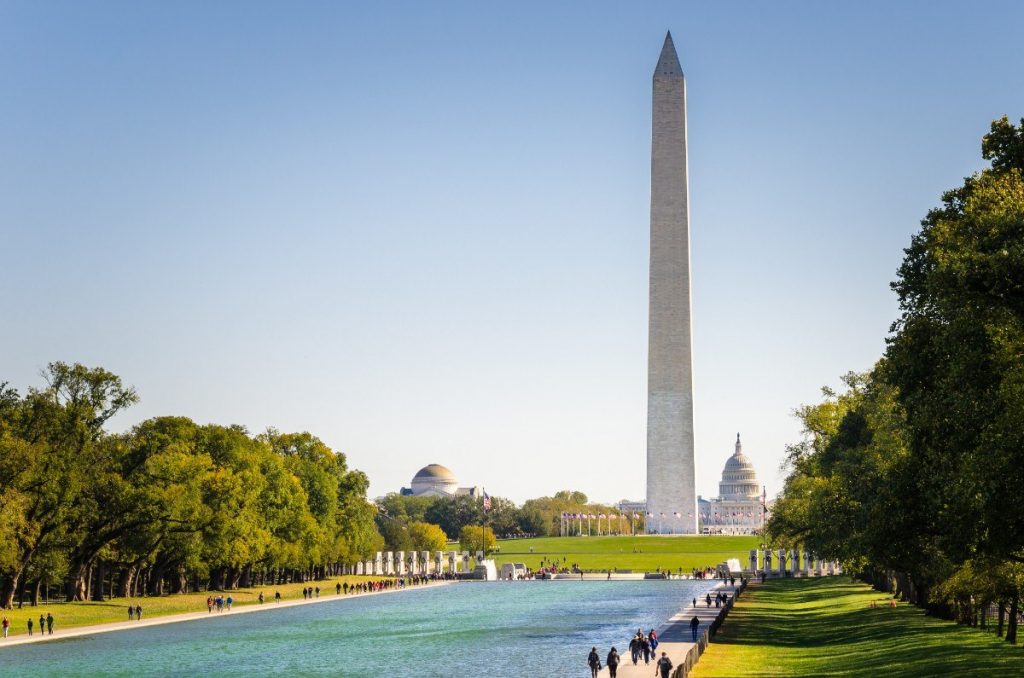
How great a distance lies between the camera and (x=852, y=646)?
39.8 m

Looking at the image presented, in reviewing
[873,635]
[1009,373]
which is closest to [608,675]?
[873,635]

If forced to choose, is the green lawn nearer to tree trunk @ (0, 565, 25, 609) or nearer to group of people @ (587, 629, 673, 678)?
group of people @ (587, 629, 673, 678)

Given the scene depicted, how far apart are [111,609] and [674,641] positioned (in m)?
32.2

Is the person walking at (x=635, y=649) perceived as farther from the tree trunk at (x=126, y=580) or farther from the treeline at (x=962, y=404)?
the tree trunk at (x=126, y=580)

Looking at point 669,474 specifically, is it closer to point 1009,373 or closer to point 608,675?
point 608,675

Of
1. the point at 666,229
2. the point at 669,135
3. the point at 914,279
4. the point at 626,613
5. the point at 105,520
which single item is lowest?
the point at 626,613

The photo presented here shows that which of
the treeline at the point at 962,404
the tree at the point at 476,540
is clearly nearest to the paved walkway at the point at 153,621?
the treeline at the point at 962,404

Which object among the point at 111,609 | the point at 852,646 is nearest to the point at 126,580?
the point at 111,609

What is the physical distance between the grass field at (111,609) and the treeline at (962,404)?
34709mm

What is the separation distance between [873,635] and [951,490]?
61.7 feet

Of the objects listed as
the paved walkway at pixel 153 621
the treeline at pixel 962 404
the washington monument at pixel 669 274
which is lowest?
the paved walkway at pixel 153 621

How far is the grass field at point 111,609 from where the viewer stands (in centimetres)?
5738

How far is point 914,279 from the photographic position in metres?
30.5

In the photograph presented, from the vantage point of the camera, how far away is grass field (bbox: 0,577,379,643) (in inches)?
2259
